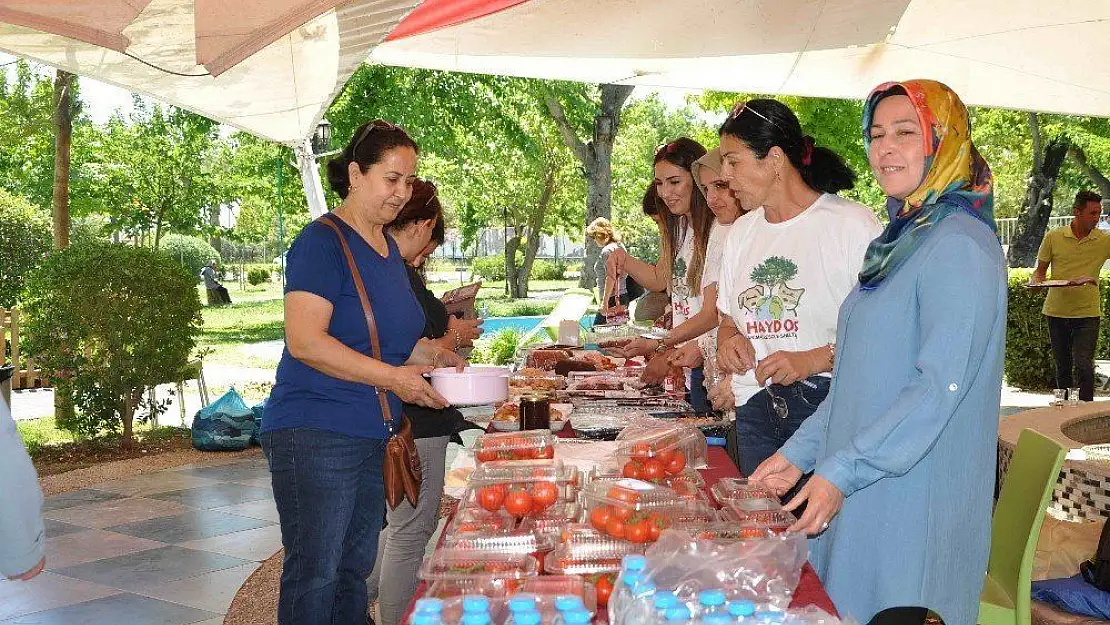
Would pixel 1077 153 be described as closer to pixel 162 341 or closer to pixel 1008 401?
pixel 1008 401

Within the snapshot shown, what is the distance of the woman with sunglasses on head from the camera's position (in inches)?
110

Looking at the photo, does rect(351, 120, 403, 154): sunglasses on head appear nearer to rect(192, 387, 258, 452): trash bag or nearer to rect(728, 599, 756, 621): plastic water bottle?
rect(728, 599, 756, 621): plastic water bottle

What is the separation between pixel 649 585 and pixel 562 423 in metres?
2.05

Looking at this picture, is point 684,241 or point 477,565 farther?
point 684,241

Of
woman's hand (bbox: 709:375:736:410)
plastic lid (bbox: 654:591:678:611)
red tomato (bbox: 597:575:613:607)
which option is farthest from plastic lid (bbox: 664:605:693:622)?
woman's hand (bbox: 709:375:736:410)

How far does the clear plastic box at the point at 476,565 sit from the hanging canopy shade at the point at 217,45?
3.85 m

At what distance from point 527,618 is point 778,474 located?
3.39 ft

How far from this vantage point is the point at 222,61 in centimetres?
557

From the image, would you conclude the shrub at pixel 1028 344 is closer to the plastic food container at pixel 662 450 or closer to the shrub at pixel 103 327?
the shrub at pixel 103 327

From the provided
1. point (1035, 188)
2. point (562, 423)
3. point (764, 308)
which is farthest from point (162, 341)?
point (1035, 188)

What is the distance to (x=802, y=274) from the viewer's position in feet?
9.23

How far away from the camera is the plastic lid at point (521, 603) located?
61.0 inches

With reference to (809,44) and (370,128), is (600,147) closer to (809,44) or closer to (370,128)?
(809,44)

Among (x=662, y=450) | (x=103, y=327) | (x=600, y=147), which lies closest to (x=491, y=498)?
(x=662, y=450)
